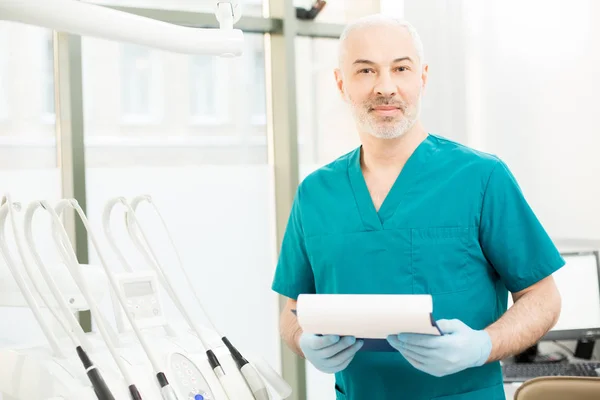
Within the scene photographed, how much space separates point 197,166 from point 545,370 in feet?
5.01

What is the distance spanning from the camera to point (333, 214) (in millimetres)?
1541

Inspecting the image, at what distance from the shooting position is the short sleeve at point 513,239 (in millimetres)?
1384

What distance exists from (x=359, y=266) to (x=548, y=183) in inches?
57.1

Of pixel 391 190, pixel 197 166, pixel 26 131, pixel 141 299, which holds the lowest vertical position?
pixel 141 299

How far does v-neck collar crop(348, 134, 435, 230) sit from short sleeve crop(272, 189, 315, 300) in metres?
0.16

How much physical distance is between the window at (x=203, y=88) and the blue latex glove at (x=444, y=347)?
73.1 inches

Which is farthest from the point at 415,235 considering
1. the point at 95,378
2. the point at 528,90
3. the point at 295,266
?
the point at 528,90

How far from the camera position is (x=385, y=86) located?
1437 millimetres

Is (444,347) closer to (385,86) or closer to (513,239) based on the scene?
(513,239)

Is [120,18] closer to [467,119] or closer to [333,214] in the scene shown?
[333,214]

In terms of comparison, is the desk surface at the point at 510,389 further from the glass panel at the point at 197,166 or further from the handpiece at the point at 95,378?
the handpiece at the point at 95,378


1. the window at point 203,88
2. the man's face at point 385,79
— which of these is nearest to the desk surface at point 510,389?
the man's face at point 385,79

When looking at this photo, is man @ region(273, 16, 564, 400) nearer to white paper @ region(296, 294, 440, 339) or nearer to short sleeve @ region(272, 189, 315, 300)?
short sleeve @ region(272, 189, 315, 300)

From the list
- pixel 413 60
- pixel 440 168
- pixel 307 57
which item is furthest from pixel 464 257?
pixel 307 57
